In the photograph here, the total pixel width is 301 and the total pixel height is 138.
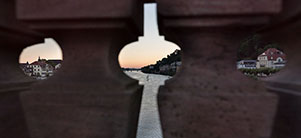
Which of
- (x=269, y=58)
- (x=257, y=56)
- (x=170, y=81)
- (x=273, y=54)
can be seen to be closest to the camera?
(x=170, y=81)

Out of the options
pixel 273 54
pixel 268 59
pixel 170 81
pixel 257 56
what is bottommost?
pixel 170 81

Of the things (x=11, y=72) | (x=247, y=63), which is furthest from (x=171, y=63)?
(x=11, y=72)

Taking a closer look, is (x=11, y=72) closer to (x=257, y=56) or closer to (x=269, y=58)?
(x=257, y=56)

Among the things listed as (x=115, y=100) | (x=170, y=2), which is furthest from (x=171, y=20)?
(x=115, y=100)

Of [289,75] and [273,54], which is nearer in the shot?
[289,75]

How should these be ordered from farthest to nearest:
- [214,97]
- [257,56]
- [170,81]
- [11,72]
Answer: [257,56], [11,72], [170,81], [214,97]

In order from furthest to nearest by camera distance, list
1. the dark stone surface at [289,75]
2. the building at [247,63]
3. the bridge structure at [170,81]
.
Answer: the building at [247,63] → the dark stone surface at [289,75] → the bridge structure at [170,81]

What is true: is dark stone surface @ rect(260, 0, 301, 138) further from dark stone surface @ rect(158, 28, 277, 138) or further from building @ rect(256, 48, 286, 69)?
building @ rect(256, 48, 286, 69)

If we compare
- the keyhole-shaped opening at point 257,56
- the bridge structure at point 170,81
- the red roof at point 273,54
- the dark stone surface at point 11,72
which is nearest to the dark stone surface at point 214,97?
the bridge structure at point 170,81

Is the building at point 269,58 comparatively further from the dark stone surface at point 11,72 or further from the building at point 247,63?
the dark stone surface at point 11,72
